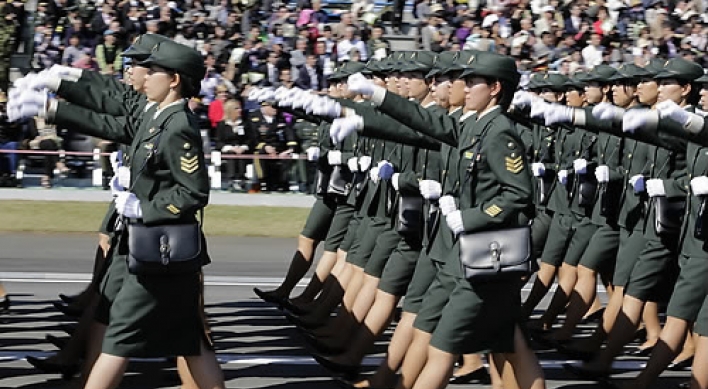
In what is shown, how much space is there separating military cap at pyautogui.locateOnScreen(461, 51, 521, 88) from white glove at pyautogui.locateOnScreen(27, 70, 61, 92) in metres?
2.10

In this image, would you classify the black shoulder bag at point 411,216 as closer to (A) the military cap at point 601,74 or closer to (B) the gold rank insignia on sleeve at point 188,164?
(A) the military cap at point 601,74

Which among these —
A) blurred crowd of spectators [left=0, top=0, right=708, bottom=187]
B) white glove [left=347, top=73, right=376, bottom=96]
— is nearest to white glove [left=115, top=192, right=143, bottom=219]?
white glove [left=347, top=73, right=376, bottom=96]

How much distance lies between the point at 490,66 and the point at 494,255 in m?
0.91

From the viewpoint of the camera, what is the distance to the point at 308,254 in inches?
447

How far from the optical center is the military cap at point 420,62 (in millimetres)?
8844

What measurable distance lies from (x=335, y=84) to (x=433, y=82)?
317 centimetres

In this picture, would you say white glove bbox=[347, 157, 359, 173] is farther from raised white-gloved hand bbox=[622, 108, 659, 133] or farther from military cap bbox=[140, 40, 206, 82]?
raised white-gloved hand bbox=[622, 108, 659, 133]

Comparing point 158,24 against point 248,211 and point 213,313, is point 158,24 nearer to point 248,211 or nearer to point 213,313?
point 248,211

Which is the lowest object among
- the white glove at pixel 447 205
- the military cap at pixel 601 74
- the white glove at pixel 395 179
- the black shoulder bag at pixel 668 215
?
the black shoulder bag at pixel 668 215

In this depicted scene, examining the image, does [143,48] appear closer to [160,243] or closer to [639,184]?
[160,243]

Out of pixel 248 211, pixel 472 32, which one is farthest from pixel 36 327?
pixel 472 32

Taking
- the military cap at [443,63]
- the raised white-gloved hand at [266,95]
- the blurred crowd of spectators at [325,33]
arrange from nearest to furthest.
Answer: the military cap at [443,63] < the raised white-gloved hand at [266,95] < the blurred crowd of spectators at [325,33]

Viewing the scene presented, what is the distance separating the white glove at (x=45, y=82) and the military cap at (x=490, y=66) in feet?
6.90

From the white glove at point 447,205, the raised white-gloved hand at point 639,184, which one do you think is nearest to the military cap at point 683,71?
the raised white-gloved hand at point 639,184
